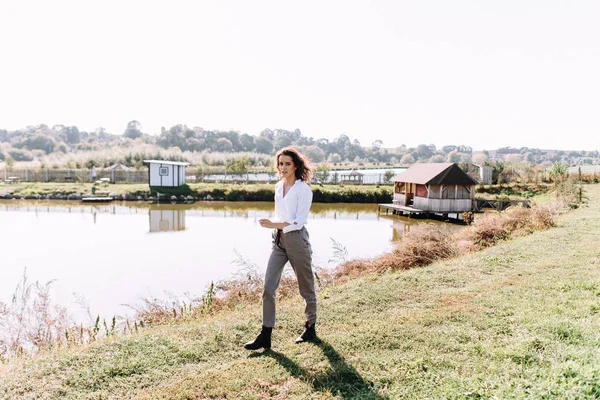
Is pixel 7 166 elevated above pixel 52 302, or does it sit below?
above

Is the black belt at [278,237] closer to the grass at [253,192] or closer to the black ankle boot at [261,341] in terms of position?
the black ankle boot at [261,341]

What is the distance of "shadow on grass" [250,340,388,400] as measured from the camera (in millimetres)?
3186

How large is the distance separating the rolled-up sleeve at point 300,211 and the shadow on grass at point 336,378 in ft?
3.76

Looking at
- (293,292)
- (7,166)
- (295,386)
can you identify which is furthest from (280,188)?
(7,166)

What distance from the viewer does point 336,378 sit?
343 cm

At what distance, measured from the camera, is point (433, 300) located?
5461 millimetres

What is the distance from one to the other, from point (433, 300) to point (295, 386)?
2.75 m

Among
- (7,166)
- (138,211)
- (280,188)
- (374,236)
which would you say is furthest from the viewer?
(7,166)

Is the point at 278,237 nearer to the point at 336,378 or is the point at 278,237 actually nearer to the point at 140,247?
the point at 336,378

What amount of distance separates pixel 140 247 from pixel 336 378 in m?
11.6

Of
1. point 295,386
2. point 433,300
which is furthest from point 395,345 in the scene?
point 433,300

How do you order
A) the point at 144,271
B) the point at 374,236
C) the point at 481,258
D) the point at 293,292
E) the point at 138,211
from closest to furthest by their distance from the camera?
the point at 293,292, the point at 481,258, the point at 144,271, the point at 374,236, the point at 138,211

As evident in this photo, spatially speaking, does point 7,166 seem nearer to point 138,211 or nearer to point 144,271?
point 138,211

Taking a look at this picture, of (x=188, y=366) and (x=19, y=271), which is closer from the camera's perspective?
(x=188, y=366)
